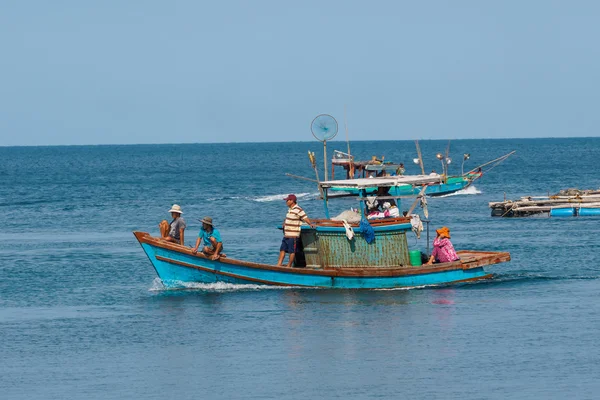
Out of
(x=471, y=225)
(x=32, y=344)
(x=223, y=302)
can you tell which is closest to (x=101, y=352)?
(x=32, y=344)

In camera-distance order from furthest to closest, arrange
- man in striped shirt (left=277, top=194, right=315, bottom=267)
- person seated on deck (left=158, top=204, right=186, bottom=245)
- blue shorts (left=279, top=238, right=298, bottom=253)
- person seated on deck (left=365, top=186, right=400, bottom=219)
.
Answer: person seated on deck (left=365, top=186, right=400, bottom=219)
person seated on deck (left=158, top=204, right=186, bottom=245)
blue shorts (left=279, top=238, right=298, bottom=253)
man in striped shirt (left=277, top=194, right=315, bottom=267)

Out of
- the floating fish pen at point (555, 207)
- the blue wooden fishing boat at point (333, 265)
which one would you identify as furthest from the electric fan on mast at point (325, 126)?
the floating fish pen at point (555, 207)

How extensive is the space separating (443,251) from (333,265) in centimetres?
249

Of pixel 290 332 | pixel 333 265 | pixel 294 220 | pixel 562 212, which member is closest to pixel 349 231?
pixel 333 265

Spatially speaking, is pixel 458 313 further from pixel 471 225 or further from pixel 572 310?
pixel 471 225

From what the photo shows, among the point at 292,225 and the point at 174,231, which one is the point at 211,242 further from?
the point at 292,225

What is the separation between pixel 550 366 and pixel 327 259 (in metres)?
7.87

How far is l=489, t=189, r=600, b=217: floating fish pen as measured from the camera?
45812 mm

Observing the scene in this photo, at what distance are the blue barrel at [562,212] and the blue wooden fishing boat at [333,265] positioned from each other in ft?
74.7

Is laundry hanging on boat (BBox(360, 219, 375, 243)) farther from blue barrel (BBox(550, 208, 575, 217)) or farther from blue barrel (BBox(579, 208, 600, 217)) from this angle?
blue barrel (BBox(579, 208, 600, 217))

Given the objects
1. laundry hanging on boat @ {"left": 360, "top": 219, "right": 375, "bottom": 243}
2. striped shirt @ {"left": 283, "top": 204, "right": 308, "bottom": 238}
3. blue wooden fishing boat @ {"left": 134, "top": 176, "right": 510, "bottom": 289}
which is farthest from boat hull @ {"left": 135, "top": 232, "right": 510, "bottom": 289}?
striped shirt @ {"left": 283, "top": 204, "right": 308, "bottom": 238}

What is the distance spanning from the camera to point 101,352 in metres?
18.5

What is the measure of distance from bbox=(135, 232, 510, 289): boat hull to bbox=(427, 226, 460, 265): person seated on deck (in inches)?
12.2

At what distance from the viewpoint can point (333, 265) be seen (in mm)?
23953
